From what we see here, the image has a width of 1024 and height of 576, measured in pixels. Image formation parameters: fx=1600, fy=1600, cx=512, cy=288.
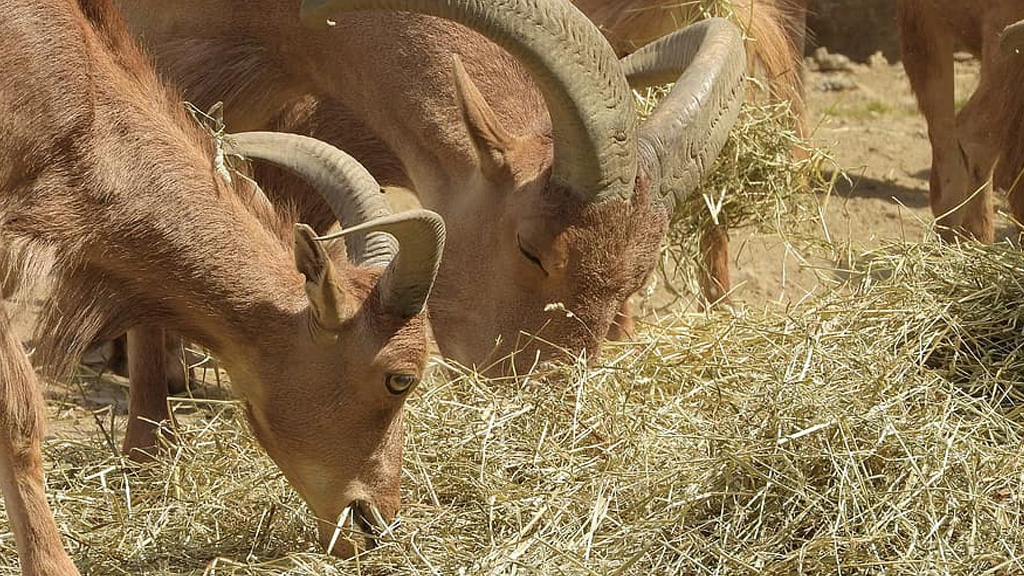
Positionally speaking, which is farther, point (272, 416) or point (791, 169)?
point (791, 169)

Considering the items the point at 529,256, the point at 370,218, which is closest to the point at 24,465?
the point at 370,218

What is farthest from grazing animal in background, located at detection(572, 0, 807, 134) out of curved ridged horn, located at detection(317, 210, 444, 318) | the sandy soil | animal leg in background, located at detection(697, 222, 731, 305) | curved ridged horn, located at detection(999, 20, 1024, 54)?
curved ridged horn, located at detection(317, 210, 444, 318)

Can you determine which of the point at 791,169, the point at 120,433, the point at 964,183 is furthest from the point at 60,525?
the point at 964,183

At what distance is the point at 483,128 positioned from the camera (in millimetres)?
5840

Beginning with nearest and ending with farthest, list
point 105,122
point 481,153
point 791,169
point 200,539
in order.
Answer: point 105,122
point 200,539
point 481,153
point 791,169

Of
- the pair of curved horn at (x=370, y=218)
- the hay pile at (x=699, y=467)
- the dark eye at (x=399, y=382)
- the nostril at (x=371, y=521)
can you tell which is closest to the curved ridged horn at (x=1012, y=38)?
the hay pile at (x=699, y=467)

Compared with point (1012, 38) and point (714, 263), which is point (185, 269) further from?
point (714, 263)

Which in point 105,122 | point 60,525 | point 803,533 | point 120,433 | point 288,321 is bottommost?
point 120,433

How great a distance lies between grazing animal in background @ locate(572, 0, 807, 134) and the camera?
7945 mm

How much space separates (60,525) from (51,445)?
92cm

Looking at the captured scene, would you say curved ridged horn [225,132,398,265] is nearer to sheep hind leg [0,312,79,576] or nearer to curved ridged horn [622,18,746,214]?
sheep hind leg [0,312,79,576]

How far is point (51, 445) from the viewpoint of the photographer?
6.14 meters

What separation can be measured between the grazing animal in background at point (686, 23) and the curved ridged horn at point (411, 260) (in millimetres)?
3542

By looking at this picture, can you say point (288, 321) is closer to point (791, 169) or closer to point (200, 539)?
point (200, 539)
